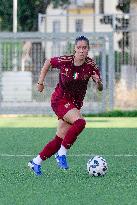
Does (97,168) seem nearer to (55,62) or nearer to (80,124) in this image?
(80,124)

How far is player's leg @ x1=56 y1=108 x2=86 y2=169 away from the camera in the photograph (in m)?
12.1

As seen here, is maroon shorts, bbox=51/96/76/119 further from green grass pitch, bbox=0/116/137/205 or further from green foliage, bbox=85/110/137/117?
green foliage, bbox=85/110/137/117

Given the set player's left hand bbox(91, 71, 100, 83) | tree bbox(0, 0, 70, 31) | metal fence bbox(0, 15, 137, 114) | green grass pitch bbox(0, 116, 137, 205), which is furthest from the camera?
tree bbox(0, 0, 70, 31)

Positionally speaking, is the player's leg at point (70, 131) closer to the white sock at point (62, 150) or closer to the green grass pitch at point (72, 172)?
the white sock at point (62, 150)

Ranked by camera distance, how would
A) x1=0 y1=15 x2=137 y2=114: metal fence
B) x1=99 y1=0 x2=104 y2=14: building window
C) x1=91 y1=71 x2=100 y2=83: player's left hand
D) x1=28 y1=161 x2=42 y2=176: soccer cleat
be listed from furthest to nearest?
x1=99 y1=0 x2=104 y2=14: building window, x1=0 y1=15 x2=137 y2=114: metal fence, x1=91 y1=71 x2=100 y2=83: player's left hand, x1=28 y1=161 x2=42 y2=176: soccer cleat

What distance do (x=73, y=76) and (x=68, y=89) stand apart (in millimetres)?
183

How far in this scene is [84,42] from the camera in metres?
12.2

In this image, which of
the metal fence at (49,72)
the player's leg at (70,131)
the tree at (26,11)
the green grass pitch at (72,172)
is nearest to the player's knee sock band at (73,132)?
the player's leg at (70,131)

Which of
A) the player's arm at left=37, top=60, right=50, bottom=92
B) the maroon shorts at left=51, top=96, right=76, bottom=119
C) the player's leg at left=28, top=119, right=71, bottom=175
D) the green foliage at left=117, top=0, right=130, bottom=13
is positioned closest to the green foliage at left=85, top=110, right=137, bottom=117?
the green foliage at left=117, top=0, right=130, bottom=13

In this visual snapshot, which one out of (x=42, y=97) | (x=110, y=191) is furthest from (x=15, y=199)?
(x=42, y=97)

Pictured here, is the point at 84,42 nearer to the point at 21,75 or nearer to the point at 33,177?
the point at 33,177

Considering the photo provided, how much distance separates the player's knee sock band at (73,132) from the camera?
477 inches

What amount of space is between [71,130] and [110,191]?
2.08 m

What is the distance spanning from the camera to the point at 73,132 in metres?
12.1
